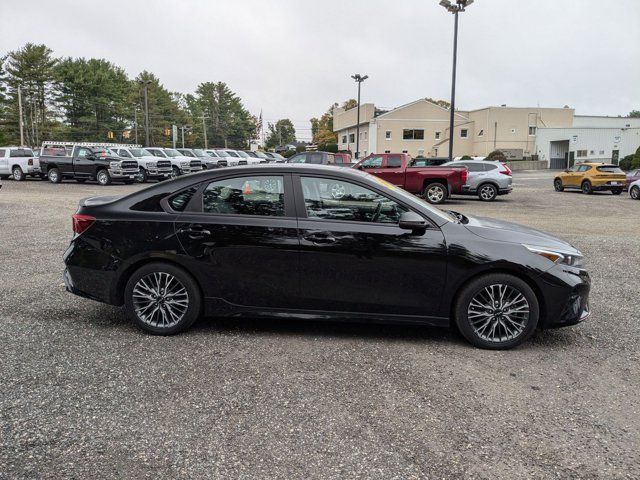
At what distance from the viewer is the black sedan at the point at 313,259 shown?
424cm

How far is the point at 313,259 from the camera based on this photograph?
4320 millimetres

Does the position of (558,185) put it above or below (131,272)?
above

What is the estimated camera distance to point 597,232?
11.3 metres

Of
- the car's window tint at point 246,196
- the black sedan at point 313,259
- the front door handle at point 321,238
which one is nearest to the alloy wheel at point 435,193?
the black sedan at point 313,259

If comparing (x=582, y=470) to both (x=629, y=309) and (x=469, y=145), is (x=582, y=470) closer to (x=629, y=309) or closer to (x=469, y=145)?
(x=629, y=309)

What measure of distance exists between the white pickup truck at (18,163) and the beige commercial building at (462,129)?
145ft

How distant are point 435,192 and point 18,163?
23461 millimetres

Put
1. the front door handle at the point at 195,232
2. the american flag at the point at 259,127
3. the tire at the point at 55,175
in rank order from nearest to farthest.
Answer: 1. the front door handle at the point at 195,232
2. the tire at the point at 55,175
3. the american flag at the point at 259,127

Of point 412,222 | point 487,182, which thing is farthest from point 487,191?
point 412,222

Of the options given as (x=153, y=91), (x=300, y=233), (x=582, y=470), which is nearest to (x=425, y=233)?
(x=300, y=233)

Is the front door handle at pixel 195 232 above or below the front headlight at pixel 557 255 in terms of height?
above

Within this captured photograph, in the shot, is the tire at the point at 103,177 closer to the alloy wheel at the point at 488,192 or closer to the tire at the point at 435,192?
the tire at the point at 435,192

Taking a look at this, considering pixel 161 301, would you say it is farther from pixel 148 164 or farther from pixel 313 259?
pixel 148 164

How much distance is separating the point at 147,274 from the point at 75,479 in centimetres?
219
